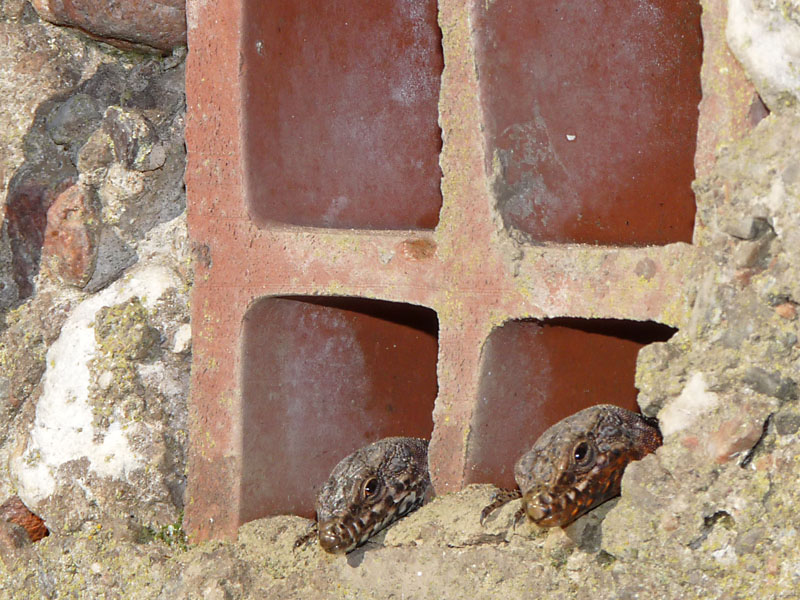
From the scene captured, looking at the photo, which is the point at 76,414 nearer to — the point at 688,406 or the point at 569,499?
the point at 569,499

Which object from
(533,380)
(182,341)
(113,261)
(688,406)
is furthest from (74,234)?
(688,406)

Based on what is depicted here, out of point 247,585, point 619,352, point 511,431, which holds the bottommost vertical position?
point 247,585

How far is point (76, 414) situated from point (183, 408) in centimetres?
21

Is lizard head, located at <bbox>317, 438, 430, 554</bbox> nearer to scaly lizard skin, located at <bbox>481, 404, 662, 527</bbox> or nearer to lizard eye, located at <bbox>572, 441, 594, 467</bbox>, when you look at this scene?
scaly lizard skin, located at <bbox>481, 404, 662, 527</bbox>

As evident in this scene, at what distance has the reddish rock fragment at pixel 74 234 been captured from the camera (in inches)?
82.7

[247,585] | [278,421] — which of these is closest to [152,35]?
[278,421]

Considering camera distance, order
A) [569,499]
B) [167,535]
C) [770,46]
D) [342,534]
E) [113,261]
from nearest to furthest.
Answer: [770,46] < [569,499] < [342,534] < [167,535] < [113,261]

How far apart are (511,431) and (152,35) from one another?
1.06 meters

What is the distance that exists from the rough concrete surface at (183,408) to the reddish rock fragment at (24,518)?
0.07ft

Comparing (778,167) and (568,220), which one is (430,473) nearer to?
(568,220)

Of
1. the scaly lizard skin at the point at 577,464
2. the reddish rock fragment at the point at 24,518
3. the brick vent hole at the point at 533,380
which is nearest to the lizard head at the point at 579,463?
the scaly lizard skin at the point at 577,464

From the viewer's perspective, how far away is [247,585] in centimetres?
184

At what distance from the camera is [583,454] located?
153 cm

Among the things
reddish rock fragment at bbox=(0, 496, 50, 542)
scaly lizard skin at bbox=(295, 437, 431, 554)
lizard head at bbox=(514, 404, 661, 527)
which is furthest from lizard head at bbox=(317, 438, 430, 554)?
reddish rock fragment at bbox=(0, 496, 50, 542)
